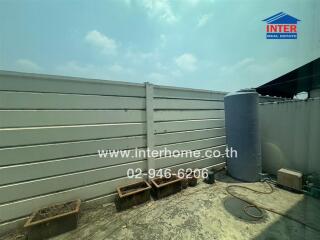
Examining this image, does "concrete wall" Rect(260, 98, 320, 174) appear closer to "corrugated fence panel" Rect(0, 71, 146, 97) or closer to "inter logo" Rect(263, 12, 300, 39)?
"inter logo" Rect(263, 12, 300, 39)

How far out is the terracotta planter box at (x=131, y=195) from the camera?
2709mm

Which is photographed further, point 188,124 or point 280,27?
point 188,124

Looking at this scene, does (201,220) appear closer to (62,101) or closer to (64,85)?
(62,101)

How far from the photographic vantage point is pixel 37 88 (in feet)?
7.54

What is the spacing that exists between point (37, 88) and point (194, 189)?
11.6ft

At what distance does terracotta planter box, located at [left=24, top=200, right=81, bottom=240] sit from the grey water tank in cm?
360

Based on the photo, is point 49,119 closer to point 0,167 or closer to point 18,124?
point 18,124

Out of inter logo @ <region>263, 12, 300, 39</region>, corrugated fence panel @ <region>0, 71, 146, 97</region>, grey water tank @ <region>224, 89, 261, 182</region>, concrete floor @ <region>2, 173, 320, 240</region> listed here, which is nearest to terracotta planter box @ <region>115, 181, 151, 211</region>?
concrete floor @ <region>2, 173, 320, 240</region>

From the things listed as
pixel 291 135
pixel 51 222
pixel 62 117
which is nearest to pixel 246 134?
pixel 291 135

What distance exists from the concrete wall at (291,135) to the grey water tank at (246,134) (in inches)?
28.2

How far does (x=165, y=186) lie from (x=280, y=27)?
15.3ft

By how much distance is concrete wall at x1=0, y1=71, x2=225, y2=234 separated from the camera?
7.23 feet

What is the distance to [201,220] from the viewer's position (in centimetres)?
237

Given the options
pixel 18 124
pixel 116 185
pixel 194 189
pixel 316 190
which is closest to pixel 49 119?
pixel 18 124
